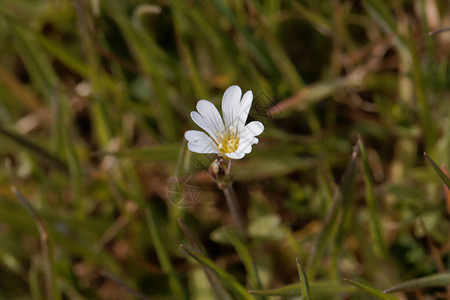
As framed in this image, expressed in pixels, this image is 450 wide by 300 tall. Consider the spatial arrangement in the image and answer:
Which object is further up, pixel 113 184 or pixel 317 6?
pixel 317 6

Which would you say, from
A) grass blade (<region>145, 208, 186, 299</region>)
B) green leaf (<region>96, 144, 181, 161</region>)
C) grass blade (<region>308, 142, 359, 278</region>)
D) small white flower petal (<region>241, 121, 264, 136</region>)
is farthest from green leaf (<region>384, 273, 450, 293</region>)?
green leaf (<region>96, 144, 181, 161</region>)

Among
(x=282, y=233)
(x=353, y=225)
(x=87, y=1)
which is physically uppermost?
(x=87, y=1)

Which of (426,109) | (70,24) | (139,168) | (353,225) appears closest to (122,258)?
(139,168)

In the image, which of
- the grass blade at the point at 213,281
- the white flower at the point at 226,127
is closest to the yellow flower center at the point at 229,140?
the white flower at the point at 226,127

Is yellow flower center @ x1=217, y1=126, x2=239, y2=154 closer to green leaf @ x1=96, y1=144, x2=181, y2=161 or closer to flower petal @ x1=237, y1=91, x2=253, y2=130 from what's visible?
flower petal @ x1=237, y1=91, x2=253, y2=130

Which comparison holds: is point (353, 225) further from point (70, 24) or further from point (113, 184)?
point (70, 24)

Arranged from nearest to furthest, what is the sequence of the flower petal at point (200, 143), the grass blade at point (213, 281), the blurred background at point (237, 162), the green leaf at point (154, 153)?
the flower petal at point (200, 143)
the grass blade at point (213, 281)
the green leaf at point (154, 153)
the blurred background at point (237, 162)

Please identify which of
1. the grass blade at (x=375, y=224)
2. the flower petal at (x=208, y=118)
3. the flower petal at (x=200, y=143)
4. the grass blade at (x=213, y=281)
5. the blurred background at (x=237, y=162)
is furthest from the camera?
the blurred background at (x=237, y=162)

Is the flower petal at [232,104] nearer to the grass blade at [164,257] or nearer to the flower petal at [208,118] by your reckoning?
the flower petal at [208,118]
